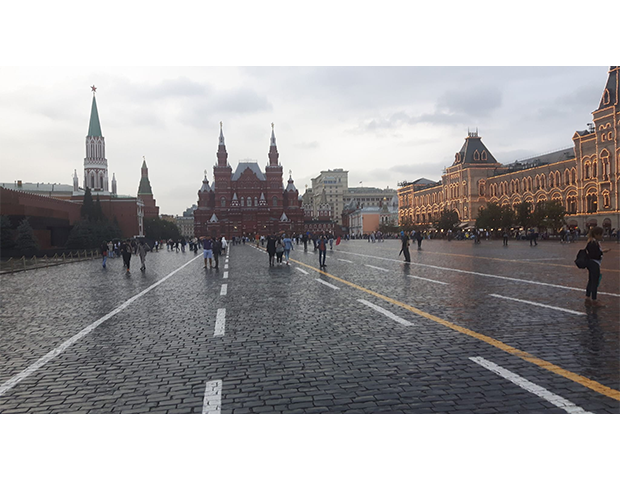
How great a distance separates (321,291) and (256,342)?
616 centimetres

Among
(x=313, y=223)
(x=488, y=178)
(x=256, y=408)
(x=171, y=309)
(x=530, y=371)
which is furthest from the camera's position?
(x=313, y=223)

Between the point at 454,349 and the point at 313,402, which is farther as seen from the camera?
the point at 454,349

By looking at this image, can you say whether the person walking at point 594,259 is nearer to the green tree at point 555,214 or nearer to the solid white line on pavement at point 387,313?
the solid white line on pavement at point 387,313

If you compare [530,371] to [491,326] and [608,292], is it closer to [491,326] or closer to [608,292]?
[491,326]

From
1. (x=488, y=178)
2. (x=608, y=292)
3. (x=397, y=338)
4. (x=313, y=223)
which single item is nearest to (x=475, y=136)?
(x=488, y=178)

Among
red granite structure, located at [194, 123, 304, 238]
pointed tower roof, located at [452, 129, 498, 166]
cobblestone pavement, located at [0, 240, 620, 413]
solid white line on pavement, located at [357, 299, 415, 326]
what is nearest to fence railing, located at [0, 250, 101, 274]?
cobblestone pavement, located at [0, 240, 620, 413]

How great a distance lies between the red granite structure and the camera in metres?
125

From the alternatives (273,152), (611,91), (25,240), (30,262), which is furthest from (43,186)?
(611,91)

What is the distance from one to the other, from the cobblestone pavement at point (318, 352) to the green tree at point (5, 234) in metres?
29.7

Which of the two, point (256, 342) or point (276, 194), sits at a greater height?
point (276, 194)

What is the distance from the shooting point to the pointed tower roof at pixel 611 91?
181ft

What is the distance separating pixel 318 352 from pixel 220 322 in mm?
3035

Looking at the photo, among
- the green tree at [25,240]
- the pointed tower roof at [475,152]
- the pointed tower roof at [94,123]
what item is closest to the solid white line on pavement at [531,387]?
the green tree at [25,240]

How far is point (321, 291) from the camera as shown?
44.4 feet
